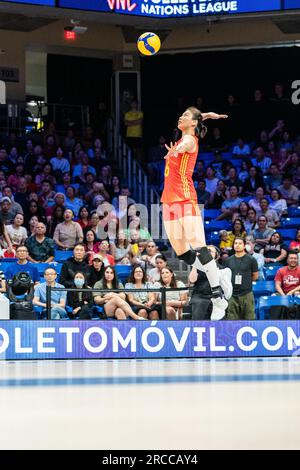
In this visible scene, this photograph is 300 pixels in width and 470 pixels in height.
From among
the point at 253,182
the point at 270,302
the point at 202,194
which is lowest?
the point at 270,302

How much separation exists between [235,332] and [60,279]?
2.64m

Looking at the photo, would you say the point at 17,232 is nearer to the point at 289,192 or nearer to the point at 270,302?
the point at 270,302

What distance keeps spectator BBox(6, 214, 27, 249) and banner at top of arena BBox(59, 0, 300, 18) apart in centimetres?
442

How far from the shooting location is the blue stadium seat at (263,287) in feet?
48.8

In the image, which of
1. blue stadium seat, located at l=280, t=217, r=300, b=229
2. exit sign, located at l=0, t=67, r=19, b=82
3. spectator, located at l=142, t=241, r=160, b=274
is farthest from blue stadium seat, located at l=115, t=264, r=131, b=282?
exit sign, located at l=0, t=67, r=19, b=82

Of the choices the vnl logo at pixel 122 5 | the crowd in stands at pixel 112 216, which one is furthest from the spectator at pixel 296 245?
the vnl logo at pixel 122 5

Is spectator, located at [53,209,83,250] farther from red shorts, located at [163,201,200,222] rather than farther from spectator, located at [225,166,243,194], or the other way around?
red shorts, located at [163,201,200,222]

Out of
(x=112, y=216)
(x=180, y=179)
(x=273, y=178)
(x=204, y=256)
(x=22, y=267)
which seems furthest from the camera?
(x=273, y=178)

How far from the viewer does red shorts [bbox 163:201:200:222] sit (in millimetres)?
12172

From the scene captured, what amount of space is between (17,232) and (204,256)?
4729 millimetres

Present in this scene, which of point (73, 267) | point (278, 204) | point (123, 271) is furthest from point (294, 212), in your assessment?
point (73, 267)

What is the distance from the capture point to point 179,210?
480 inches

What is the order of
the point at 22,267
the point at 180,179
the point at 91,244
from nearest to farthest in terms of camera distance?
1. the point at 180,179
2. the point at 22,267
3. the point at 91,244

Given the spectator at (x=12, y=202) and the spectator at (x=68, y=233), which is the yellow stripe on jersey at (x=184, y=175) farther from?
the spectator at (x=12, y=202)
